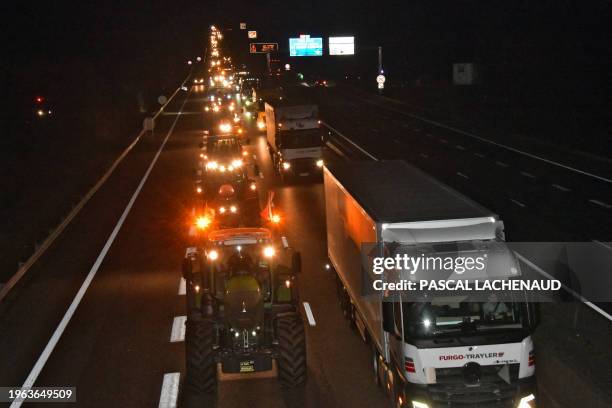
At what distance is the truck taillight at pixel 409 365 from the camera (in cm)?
1090

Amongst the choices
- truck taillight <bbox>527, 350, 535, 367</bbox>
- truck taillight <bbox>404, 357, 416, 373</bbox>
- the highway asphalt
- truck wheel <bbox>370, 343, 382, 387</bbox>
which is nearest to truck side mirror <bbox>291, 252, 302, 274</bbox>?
truck wheel <bbox>370, 343, 382, 387</bbox>

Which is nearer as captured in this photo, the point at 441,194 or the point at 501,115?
the point at 441,194

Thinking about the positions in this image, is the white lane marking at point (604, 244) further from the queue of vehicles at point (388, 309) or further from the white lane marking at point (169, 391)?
the white lane marking at point (169, 391)

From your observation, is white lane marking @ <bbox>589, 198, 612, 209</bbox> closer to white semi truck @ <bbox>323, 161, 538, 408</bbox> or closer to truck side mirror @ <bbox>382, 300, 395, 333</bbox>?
white semi truck @ <bbox>323, 161, 538, 408</bbox>

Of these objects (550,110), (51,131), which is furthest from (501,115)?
(51,131)

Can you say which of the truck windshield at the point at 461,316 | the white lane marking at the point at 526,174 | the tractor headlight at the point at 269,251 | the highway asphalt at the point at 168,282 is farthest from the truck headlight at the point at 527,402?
the white lane marking at the point at 526,174

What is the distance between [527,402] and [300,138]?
2846 centimetres

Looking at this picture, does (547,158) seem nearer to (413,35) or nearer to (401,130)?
(401,130)

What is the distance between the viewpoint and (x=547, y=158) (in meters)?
41.9

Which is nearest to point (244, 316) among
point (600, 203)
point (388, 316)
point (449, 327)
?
point (388, 316)

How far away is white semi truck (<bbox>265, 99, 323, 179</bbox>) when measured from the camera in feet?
123

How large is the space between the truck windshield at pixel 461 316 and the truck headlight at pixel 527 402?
102cm

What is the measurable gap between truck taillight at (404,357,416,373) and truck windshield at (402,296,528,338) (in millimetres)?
361

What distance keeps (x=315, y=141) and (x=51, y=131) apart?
35.9 metres
